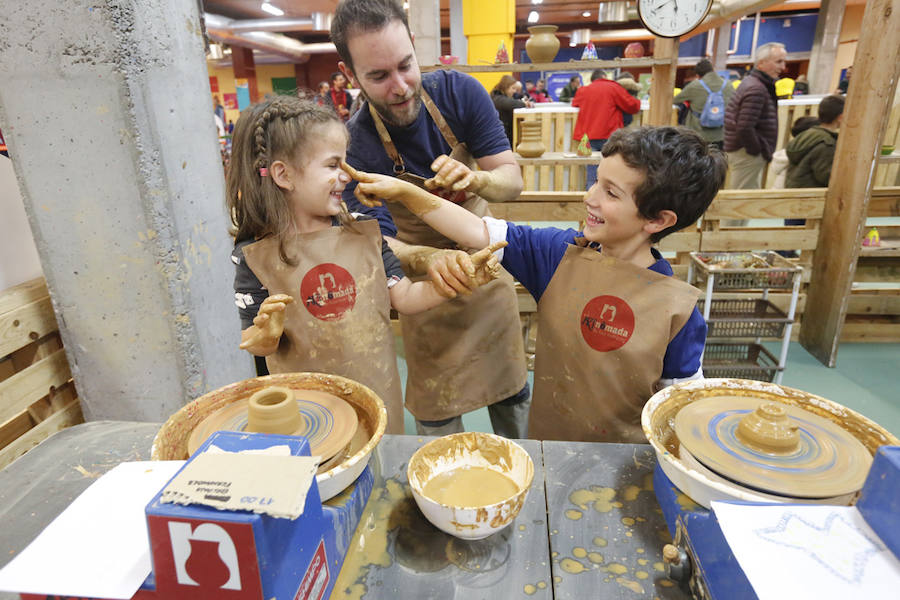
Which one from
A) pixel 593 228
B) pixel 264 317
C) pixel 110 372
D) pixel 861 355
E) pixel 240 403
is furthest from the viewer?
pixel 861 355

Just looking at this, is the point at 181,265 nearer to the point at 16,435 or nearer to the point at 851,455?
the point at 16,435

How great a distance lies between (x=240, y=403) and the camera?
4.13 feet

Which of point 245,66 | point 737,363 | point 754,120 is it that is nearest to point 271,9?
point 245,66

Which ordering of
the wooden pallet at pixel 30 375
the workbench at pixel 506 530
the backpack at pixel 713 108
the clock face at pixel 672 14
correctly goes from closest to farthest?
the workbench at pixel 506 530
the wooden pallet at pixel 30 375
the clock face at pixel 672 14
the backpack at pixel 713 108

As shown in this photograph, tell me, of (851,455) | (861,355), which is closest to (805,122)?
(861,355)

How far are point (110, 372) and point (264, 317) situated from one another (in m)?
1.33

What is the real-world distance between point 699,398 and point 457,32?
9444 mm

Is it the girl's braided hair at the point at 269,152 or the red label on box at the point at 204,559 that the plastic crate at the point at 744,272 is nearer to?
the girl's braided hair at the point at 269,152

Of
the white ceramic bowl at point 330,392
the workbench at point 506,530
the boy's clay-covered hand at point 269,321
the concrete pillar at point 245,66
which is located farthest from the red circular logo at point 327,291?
the concrete pillar at point 245,66

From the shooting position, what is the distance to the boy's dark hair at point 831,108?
177 inches

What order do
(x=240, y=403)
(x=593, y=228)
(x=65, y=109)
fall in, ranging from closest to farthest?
(x=240, y=403), (x=593, y=228), (x=65, y=109)

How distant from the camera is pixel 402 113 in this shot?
195 centimetres

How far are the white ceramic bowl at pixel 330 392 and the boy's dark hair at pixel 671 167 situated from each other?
0.97 meters

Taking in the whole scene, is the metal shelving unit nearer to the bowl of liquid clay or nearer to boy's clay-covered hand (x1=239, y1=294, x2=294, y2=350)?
the bowl of liquid clay
